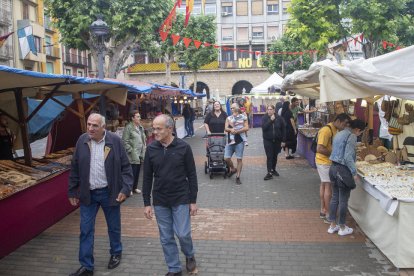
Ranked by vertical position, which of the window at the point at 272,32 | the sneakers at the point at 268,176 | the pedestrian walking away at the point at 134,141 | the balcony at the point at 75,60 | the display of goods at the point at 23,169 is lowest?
the sneakers at the point at 268,176

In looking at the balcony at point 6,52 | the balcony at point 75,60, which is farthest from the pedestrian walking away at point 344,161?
the balcony at point 75,60

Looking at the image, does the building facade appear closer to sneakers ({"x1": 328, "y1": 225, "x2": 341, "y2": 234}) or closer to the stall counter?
the stall counter

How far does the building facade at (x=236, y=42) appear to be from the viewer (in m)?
47.3

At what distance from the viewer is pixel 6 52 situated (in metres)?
27.4

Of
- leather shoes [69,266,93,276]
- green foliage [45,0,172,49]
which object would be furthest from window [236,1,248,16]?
leather shoes [69,266,93,276]

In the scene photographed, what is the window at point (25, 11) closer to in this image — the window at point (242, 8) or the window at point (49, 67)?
the window at point (49, 67)

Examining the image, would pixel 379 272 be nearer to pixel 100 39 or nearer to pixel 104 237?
pixel 104 237

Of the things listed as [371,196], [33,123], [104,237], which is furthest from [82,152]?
[33,123]

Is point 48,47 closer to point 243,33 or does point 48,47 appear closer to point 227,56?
point 227,56

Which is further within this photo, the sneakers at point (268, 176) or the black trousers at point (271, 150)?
the sneakers at point (268, 176)

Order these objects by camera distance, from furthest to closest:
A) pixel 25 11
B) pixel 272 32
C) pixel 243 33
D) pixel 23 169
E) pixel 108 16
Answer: pixel 243 33, pixel 272 32, pixel 25 11, pixel 108 16, pixel 23 169

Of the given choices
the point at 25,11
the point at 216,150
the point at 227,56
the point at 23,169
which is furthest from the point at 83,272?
the point at 227,56

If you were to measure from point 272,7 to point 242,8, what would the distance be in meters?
3.33

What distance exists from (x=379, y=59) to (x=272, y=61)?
31.9 m
